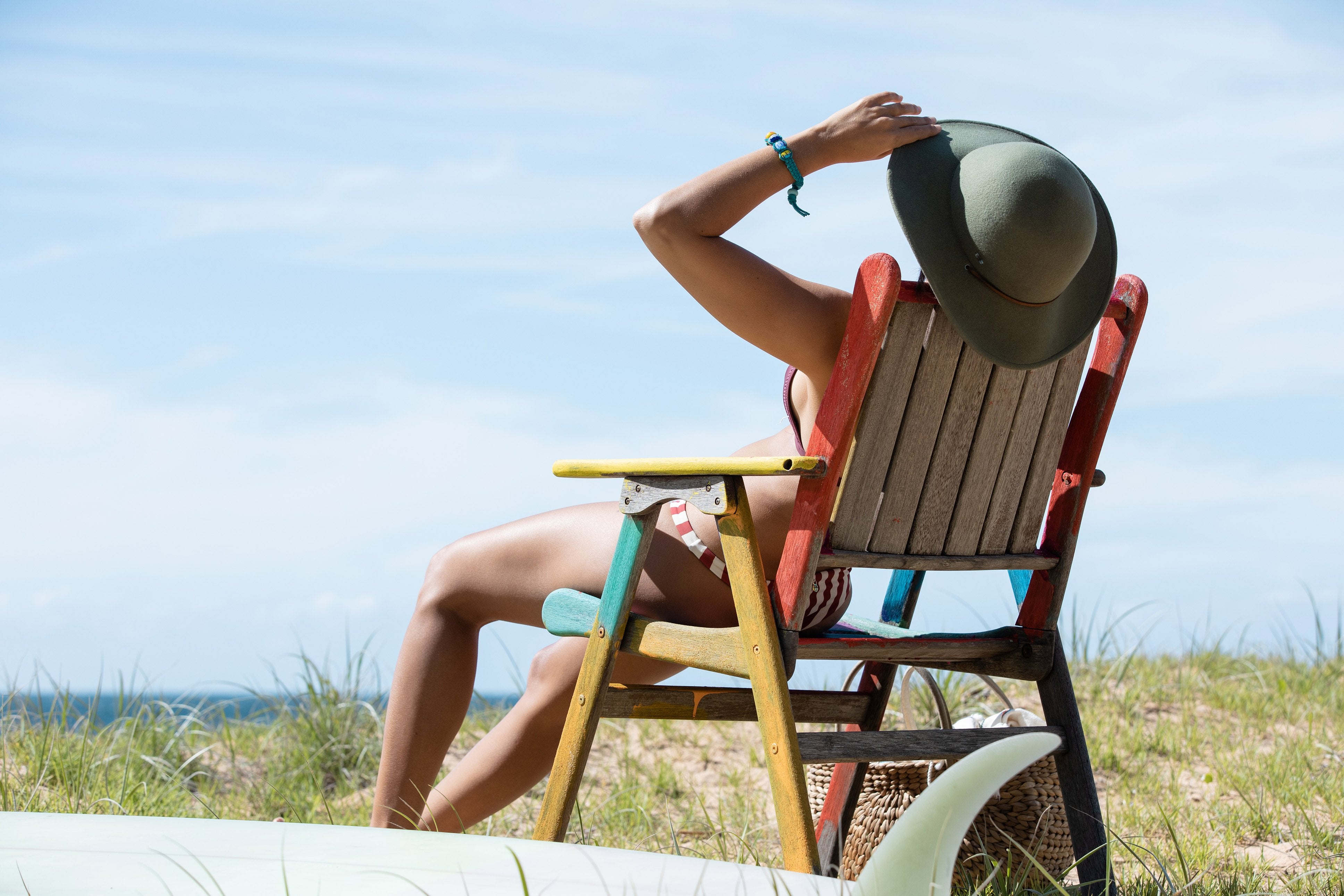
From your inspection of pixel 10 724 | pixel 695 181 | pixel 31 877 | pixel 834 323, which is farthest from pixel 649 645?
pixel 10 724

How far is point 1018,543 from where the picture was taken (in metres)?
2.30

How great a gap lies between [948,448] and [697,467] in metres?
0.50

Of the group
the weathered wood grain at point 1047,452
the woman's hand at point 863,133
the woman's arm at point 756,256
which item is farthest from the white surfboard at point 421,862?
the woman's hand at point 863,133

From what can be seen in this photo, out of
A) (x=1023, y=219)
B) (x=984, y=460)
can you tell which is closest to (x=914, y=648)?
(x=984, y=460)

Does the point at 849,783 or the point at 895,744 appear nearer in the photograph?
the point at 895,744

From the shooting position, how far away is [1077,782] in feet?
7.69

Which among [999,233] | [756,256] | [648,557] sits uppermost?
[999,233]

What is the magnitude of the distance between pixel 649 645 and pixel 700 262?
0.70m

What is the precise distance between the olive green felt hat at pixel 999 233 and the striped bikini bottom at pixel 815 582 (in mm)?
554

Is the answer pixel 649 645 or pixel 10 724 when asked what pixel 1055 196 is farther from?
pixel 10 724

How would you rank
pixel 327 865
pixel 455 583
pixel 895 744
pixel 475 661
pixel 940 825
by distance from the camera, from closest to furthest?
pixel 940 825
pixel 327 865
pixel 895 744
pixel 455 583
pixel 475 661

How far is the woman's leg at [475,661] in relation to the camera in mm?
2312

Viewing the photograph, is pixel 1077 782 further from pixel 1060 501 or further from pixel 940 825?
pixel 940 825

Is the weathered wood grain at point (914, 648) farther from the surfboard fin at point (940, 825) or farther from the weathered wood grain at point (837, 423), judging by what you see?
the surfboard fin at point (940, 825)
